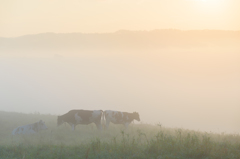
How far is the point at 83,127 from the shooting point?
20500mm

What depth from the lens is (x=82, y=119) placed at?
20.1 m

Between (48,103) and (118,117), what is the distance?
7852 cm

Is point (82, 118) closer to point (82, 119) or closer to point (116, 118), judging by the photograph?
point (82, 119)

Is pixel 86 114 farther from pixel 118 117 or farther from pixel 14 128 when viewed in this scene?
pixel 14 128

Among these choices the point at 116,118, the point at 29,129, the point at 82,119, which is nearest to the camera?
the point at 29,129

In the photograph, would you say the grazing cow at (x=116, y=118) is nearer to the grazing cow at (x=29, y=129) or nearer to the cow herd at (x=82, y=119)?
the cow herd at (x=82, y=119)

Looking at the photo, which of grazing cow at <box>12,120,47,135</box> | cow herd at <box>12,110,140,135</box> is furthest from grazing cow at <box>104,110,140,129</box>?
grazing cow at <box>12,120,47,135</box>

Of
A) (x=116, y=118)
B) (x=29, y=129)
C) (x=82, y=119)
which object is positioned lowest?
(x=29, y=129)

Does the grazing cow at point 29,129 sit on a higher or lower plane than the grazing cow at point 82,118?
lower

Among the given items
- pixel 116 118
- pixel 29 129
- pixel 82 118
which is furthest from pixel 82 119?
pixel 29 129

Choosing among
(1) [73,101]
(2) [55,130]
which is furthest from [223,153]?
(1) [73,101]

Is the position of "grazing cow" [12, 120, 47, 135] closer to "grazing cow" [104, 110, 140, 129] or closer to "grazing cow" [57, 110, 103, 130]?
"grazing cow" [57, 110, 103, 130]

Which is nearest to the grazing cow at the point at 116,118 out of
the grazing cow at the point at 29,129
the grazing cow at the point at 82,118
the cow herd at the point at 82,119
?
the cow herd at the point at 82,119

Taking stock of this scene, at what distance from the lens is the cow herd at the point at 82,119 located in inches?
731
